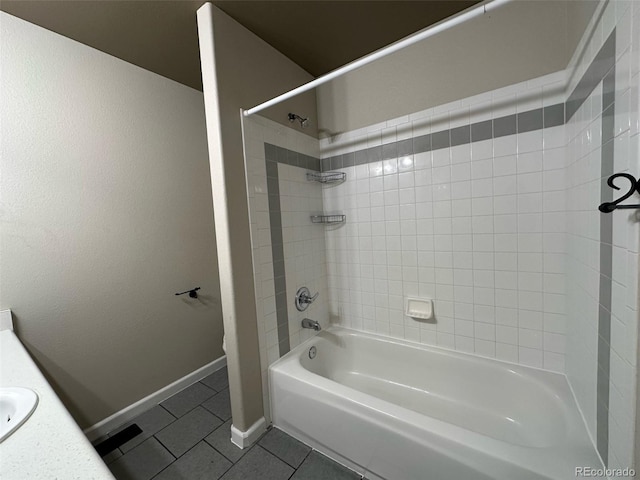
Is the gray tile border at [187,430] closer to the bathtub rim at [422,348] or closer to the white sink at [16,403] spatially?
the bathtub rim at [422,348]

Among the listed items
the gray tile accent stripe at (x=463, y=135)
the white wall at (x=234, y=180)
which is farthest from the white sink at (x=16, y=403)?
the gray tile accent stripe at (x=463, y=135)

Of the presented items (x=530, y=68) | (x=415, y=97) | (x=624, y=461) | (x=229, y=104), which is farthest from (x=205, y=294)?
(x=530, y=68)

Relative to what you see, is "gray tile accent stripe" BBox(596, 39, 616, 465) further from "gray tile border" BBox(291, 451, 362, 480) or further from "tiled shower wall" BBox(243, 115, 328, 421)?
"tiled shower wall" BBox(243, 115, 328, 421)

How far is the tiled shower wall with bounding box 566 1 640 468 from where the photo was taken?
0.72 metres

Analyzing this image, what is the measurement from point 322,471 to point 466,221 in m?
1.60

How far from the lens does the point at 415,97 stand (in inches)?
66.3

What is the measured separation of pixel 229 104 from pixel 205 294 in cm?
150

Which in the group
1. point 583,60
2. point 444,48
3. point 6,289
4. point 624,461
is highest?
point 444,48

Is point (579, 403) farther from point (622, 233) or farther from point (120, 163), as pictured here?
point (120, 163)

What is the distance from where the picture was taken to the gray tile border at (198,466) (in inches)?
51.5

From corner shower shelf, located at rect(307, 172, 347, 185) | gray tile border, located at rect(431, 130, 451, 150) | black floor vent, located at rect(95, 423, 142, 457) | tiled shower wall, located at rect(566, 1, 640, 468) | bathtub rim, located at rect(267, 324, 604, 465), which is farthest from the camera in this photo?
corner shower shelf, located at rect(307, 172, 347, 185)

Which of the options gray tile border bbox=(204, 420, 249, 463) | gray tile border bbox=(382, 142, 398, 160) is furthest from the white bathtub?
gray tile border bbox=(382, 142, 398, 160)

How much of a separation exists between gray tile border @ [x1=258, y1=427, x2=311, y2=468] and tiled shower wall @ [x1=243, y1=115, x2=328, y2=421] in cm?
11

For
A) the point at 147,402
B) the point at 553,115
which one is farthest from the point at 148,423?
the point at 553,115
